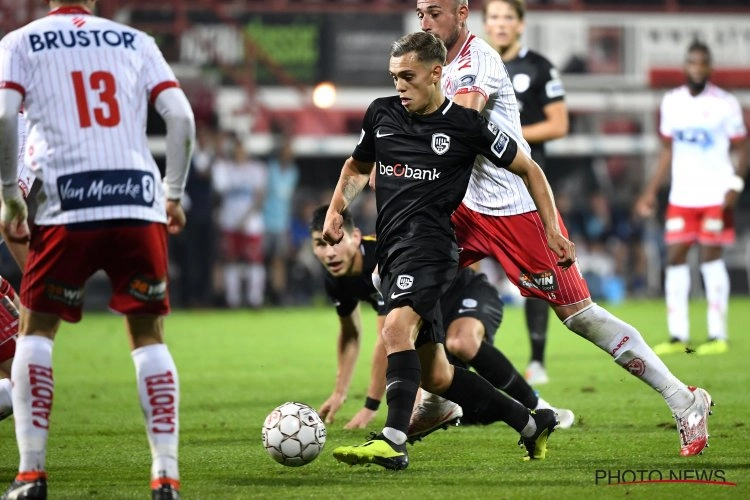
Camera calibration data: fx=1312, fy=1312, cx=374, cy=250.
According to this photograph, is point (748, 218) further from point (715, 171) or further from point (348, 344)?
point (348, 344)

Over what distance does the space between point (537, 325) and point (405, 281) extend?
12.7 ft

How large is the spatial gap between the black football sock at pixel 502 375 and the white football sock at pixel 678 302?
523cm

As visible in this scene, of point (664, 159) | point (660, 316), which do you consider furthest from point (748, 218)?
point (664, 159)

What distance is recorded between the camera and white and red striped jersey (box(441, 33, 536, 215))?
641 centimetres

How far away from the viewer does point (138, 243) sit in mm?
4949

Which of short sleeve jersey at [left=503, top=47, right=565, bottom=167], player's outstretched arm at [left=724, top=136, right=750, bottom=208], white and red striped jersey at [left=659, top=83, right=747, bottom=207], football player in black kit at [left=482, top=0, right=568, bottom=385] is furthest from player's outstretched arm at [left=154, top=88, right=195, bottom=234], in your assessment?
player's outstretched arm at [left=724, top=136, right=750, bottom=208]

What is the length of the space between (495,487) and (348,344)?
255 centimetres

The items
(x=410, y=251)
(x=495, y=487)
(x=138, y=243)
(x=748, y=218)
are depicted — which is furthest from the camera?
(x=748, y=218)

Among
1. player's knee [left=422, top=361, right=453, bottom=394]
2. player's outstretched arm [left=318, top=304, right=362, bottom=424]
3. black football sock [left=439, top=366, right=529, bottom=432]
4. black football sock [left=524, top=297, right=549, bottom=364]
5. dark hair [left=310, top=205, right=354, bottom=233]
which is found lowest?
black football sock [left=524, top=297, right=549, bottom=364]

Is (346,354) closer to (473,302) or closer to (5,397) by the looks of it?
(473,302)

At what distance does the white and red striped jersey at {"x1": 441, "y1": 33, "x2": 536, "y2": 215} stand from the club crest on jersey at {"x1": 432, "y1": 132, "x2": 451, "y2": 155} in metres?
0.46

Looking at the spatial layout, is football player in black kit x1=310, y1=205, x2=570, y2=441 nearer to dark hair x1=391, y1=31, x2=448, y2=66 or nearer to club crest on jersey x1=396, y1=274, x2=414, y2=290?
club crest on jersey x1=396, y1=274, x2=414, y2=290

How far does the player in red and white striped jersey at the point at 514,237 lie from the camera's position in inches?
247

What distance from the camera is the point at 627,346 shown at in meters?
6.32
